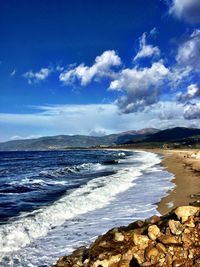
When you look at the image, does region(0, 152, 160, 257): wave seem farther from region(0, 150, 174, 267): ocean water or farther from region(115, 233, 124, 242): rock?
region(115, 233, 124, 242): rock

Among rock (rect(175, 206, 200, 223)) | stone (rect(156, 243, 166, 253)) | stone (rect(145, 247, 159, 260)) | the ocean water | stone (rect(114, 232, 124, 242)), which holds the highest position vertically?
rock (rect(175, 206, 200, 223))

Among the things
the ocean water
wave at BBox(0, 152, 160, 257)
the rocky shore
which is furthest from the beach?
wave at BBox(0, 152, 160, 257)

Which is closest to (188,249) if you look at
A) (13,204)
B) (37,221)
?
(37,221)

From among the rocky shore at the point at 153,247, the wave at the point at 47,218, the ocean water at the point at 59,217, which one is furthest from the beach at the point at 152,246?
the wave at the point at 47,218

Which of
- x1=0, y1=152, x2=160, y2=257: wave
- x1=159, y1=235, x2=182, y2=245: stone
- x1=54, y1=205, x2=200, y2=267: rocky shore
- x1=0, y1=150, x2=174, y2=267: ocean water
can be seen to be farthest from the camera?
x1=0, y1=152, x2=160, y2=257: wave

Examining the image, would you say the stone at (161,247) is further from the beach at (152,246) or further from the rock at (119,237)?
the rock at (119,237)

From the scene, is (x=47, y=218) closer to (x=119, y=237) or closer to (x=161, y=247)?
(x=119, y=237)

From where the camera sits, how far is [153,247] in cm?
1152

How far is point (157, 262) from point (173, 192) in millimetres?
19317

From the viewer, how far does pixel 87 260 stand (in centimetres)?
1191

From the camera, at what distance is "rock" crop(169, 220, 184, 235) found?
11914mm

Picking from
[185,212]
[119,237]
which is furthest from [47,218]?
[185,212]

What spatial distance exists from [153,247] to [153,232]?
649 mm

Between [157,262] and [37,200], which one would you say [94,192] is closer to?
[37,200]
